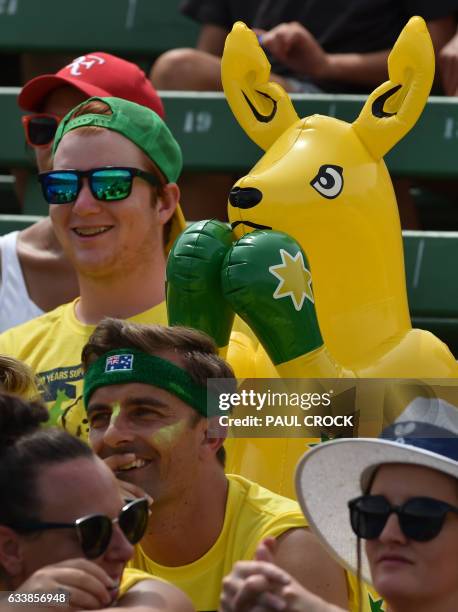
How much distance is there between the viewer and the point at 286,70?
4.76m

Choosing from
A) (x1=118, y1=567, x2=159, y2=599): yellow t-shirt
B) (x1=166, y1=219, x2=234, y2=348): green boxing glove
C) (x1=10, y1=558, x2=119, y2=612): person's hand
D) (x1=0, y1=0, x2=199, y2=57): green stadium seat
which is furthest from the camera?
(x1=0, y1=0, x2=199, y2=57): green stadium seat

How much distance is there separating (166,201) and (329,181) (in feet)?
2.02

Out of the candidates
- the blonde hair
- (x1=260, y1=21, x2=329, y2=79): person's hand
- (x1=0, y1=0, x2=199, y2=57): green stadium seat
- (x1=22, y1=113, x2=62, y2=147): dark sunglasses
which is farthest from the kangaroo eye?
(x1=0, y1=0, x2=199, y2=57): green stadium seat

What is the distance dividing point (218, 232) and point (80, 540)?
1.12 metres

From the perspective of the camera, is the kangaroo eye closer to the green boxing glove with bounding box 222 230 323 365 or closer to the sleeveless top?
the green boxing glove with bounding box 222 230 323 365

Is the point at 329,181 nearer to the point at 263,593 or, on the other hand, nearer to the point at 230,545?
the point at 230,545

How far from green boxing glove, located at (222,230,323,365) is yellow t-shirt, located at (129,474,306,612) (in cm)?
31

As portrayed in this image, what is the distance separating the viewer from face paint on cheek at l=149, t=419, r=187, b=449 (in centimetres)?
278

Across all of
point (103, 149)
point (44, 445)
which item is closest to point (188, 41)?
point (103, 149)

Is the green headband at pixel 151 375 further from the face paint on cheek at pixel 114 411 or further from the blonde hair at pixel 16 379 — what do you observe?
the blonde hair at pixel 16 379

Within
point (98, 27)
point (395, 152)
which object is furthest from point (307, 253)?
point (98, 27)

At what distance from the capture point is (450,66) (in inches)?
175

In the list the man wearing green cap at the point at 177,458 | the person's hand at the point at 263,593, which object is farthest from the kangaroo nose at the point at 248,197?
the person's hand at the point at 263,593

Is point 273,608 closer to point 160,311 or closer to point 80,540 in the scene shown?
point 80,540
